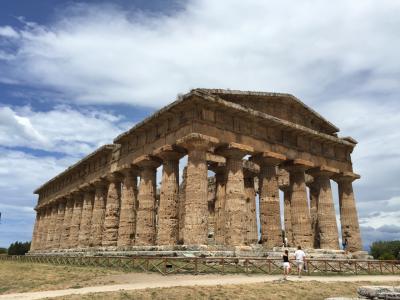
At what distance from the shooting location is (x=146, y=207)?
26.4 m

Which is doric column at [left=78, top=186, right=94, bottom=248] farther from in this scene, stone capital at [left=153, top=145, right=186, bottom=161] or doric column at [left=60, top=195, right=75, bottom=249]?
stone capital at [left=153, top=145, right=186, bottom=161]

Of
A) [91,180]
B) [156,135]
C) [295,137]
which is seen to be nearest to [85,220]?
[91,180]

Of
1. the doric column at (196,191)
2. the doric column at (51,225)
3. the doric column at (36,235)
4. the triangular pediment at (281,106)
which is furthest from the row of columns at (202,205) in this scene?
the doric column at (36,235)

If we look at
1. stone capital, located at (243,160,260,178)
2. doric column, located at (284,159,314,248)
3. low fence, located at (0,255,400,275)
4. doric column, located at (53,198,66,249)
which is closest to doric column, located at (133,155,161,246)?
low fence, located at (0,255,400,275)

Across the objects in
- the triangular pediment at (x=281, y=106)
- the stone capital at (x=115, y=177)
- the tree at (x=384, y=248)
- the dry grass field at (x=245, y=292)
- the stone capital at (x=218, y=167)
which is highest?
the triangular pediment at (x=281, y=106)

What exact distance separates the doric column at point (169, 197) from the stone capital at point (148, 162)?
94cm

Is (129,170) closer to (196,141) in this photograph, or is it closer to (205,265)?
(196,141)

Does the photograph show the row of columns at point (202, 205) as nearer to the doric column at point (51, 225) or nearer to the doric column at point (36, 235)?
the doric column at point (51, 225)

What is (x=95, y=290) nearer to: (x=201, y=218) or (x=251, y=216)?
(x=201, y=218)

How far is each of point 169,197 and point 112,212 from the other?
8.95 metres

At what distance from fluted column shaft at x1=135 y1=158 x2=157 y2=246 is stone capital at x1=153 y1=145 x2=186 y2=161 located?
1.64 m

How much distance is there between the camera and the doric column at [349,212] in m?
30.0

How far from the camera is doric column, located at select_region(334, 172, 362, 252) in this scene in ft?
98.5

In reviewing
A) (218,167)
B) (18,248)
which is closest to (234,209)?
(218,167)
